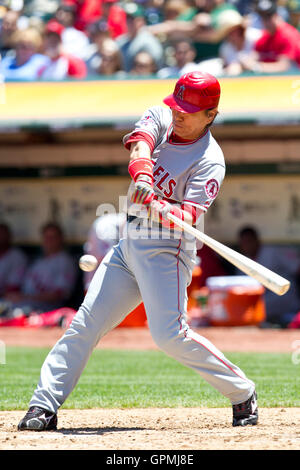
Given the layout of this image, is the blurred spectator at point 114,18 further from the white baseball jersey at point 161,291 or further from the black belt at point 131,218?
the black belt at point 131,218

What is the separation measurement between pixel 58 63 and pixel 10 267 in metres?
2.71

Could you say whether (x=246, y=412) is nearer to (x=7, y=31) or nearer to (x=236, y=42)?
(x=236, y=42)

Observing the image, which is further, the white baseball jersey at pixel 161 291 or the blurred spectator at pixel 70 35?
the blurred spectator at pixel 70 35

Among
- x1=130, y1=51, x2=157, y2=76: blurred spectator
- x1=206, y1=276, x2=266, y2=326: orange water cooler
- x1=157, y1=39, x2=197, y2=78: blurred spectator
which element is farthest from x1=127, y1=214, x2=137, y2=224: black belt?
x1=130, y1=51, x2=157, y2=76: blurred spectator

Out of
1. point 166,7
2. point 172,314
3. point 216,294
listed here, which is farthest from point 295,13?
point 172,314

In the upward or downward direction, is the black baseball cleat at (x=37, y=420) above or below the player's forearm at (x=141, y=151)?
below

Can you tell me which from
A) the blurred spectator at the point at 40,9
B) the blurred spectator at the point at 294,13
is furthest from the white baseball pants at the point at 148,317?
the blurred spectator at the point at 40,9

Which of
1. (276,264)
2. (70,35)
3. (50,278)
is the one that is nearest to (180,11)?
(70,35)

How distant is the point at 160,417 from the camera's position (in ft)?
14.5

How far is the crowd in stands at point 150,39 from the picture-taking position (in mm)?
9281

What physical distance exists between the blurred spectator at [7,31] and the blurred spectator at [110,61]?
1.61 meters

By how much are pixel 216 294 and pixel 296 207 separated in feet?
5.44
